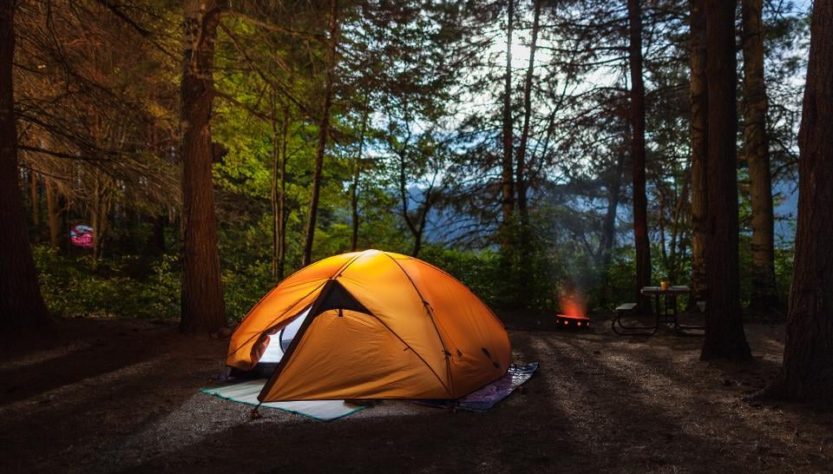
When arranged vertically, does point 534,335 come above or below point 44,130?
below

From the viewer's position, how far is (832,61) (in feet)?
15.9

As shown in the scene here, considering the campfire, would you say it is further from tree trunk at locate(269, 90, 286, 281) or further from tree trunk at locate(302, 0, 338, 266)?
tree trunk at locate(269, 90, 286, 281)

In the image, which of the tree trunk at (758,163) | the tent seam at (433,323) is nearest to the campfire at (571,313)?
the tree trunk at (758,163)

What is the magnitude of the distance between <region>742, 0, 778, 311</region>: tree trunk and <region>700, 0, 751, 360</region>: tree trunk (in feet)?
18.8

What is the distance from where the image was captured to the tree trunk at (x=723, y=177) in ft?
23.0

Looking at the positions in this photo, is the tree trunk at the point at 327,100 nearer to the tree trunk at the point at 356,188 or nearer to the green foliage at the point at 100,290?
the tree trunk at the point at 356,188

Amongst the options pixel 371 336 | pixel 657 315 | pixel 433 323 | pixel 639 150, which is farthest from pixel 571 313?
pixel 371 336

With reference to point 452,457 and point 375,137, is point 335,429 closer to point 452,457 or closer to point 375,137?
point 452,457

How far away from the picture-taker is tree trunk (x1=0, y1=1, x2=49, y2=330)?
796 centimetres

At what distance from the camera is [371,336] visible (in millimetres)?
5898

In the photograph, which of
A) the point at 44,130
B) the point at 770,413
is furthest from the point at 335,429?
the point at 44,130

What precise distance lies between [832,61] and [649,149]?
637 inches

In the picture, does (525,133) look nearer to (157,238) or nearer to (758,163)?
(758,163)

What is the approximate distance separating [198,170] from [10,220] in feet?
8.40
